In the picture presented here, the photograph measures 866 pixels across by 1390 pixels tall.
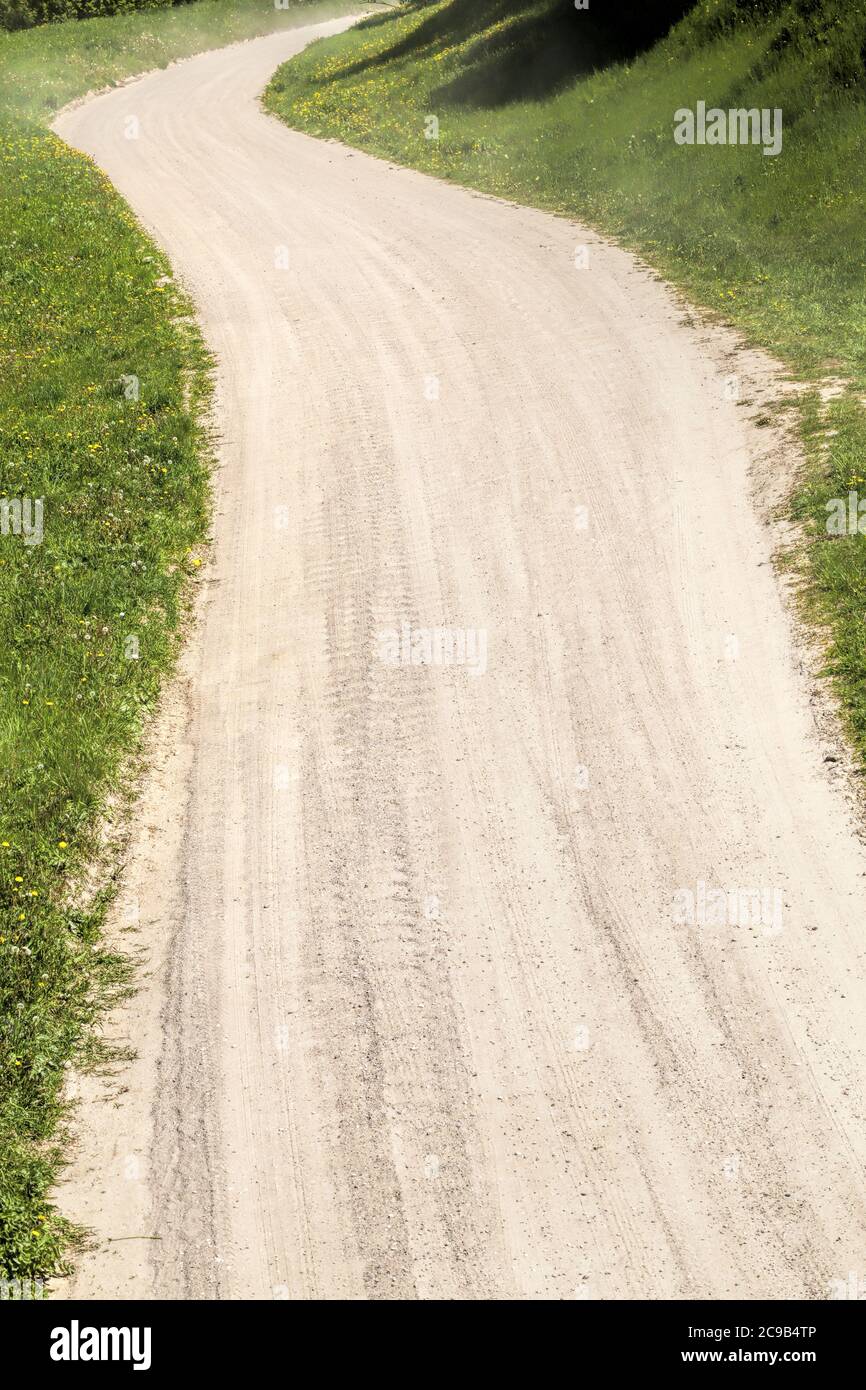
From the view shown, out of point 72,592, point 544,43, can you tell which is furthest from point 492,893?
point 544,43

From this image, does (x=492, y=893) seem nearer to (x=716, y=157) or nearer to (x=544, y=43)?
(x=716, y=157)

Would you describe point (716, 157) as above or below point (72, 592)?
above

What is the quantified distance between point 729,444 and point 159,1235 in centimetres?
996

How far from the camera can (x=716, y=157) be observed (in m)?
21.5

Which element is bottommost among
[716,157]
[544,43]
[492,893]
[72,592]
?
[492,893]

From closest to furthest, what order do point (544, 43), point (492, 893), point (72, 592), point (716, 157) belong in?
point (492, 893) → point (72, 592) → point (716, 157) → point (544, 43)

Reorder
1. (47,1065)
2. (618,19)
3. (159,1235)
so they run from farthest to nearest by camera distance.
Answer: (618,19)
(47,1065)
(159,1235)

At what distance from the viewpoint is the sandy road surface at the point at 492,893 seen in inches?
231

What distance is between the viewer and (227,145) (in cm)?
3241

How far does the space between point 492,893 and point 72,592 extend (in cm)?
555

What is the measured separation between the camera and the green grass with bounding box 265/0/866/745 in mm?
12938

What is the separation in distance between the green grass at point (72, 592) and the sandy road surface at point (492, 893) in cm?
34

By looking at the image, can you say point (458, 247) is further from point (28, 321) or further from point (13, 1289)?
point (13, 1289)
